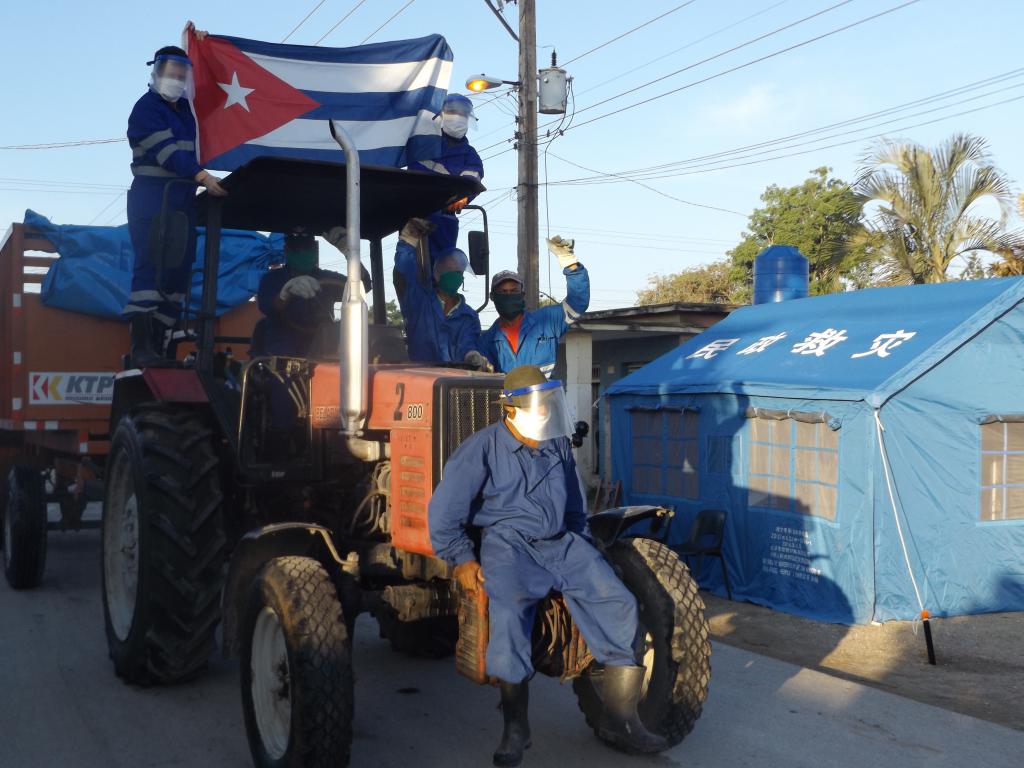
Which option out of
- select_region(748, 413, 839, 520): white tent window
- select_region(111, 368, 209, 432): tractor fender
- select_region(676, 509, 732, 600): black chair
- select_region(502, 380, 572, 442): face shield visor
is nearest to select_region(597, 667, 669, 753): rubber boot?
select_region(502, 380, 572, 442): face shield visor

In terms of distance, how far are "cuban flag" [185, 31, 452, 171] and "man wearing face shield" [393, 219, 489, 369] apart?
2.29 feet

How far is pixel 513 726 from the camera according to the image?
4234 millimetres

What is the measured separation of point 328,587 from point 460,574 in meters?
0.57

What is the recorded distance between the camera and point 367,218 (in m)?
6.64

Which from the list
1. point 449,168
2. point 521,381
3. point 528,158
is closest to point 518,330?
point 449,168

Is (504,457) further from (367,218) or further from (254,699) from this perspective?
(367,218)

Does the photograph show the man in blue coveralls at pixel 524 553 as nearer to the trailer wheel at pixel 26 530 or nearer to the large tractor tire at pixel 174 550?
the large tractor tire at pixel 174 550

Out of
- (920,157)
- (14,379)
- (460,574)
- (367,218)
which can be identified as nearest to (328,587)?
(460,574)

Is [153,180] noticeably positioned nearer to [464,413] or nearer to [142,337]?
[142,337]

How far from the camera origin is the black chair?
10.6m

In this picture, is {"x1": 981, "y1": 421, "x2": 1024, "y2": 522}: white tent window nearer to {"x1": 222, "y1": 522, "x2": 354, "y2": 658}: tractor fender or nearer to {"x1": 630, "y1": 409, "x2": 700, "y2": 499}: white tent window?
{"x1": 630, "y1": 409, "x2": 700, "y2": 499}: white tent window

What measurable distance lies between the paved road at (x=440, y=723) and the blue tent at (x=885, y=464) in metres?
3.15

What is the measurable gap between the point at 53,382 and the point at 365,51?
4.44m

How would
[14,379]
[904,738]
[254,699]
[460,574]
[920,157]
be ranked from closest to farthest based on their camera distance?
[460,574] → [254,699] → [904,738] → [14,379] → [920,157]
